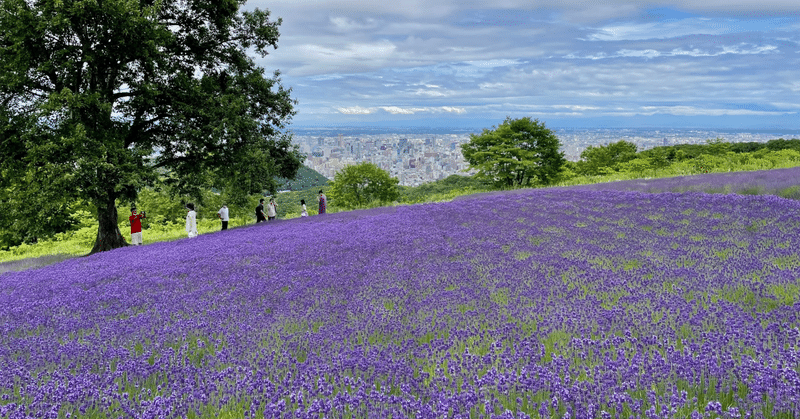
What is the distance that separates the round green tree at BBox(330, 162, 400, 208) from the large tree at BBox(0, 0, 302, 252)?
34311mm

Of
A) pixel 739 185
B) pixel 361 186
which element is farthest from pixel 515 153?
pixel 739 185

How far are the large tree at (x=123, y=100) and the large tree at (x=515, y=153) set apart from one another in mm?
31123

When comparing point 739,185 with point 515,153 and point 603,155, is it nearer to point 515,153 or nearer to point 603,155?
point 515,153

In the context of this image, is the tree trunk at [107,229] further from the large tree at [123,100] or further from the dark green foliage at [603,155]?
the dark green foliage at [603,155]

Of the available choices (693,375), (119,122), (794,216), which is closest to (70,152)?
(119,122)

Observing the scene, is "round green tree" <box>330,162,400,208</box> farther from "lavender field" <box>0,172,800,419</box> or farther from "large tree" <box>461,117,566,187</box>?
"lavender field" <box>0,172,800,419</box>

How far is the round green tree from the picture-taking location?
58469 millimetres

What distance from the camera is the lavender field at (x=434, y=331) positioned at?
3.71 metres

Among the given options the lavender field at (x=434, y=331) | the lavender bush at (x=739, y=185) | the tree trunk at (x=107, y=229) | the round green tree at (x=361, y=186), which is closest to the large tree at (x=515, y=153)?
the round green tree at (x=361, y=186)

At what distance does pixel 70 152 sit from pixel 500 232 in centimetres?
1587

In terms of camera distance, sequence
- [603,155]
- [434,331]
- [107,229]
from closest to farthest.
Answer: [434,331], [107,229], [603,155]

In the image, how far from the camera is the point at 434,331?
5543 mm

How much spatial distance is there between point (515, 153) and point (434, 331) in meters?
47.4

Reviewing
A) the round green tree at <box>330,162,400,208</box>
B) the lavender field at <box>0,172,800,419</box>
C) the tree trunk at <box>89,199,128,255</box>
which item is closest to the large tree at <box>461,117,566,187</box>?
the round green tree at <box>330,162,400,208</box>
